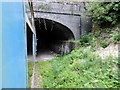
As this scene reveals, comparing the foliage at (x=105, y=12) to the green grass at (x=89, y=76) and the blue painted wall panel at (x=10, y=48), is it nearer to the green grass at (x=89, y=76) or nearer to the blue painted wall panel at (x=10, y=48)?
the green grass at (x=89, y=76)

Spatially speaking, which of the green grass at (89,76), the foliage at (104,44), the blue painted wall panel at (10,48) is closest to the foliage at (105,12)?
the foliage at (104,44)

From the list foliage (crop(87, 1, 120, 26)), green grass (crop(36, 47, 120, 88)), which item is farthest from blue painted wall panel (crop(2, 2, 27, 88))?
foliage (crop(87, 1, 120, 26))

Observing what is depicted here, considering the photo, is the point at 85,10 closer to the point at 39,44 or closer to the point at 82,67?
the point at 82,67

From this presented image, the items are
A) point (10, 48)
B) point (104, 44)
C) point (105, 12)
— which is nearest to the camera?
point (10, 48)

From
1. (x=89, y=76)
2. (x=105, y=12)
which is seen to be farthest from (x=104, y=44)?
(x=89, y=76)

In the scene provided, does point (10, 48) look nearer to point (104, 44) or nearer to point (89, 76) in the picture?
point (89, 76)

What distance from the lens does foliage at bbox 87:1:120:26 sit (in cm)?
700

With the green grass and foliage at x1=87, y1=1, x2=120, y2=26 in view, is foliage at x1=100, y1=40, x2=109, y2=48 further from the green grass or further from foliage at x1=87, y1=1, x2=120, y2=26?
the green grass

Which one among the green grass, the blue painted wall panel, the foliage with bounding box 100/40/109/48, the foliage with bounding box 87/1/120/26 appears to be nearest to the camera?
the blue painted wall panel

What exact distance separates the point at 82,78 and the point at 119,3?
4.44m

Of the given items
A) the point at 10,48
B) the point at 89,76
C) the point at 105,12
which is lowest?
the point at 89,76

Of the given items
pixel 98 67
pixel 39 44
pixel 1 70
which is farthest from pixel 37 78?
pixel 39 44

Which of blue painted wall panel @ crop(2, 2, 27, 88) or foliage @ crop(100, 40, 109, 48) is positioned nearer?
blue painted wall panel @ crop(2, 2, 27, 88)

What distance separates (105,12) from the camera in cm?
729
